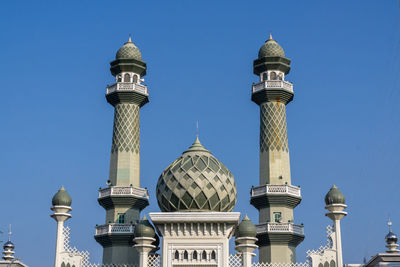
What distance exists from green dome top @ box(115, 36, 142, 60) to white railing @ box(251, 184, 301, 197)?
12408mm

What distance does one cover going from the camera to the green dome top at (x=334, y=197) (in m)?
35.5

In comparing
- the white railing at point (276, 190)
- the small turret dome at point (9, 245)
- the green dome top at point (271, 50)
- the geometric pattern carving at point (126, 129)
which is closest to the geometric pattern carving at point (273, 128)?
the white railing at point (276, 190)

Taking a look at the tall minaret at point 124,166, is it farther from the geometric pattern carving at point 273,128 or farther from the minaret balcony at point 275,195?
the geometric pattern carving at point 273,128

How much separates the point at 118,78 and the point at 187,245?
16956mm

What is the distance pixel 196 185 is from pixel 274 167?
403 inches

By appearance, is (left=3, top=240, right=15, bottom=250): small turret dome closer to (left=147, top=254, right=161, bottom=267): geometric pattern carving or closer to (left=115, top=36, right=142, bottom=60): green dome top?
(left=147, top=254, right=161, bottom=267): geometric pattern carving

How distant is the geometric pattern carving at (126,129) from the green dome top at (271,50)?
9102 mm

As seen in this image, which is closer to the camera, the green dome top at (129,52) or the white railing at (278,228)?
the white railing at (278,228)

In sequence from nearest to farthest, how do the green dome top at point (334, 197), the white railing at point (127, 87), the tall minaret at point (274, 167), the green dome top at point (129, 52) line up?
Result: the green dome top at point (334, 197)
the tall minaret at point (274, 167)
the white railing at point (127, 87)
the green dome top at point (129, 52)

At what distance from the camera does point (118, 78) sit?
46.5 meters

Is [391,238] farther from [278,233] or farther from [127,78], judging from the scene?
[127,78]

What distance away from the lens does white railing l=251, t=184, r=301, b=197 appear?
41.8 meters

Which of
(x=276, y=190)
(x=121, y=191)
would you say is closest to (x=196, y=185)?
(x=276, y=190)

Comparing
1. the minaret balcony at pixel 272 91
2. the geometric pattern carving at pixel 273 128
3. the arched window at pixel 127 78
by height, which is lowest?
the geometric pattern carving at pixel 273 128
